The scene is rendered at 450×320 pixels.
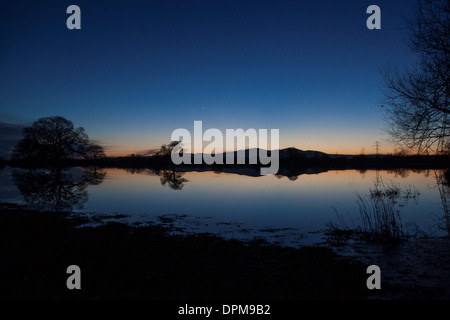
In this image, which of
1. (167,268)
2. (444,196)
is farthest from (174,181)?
(444,196)

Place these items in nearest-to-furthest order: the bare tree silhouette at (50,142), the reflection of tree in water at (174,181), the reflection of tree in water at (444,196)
A: the reflection of tree in water at (444,196) → the reflection of tree in water at (174,181) → the bare tree silhouette at (50,142)

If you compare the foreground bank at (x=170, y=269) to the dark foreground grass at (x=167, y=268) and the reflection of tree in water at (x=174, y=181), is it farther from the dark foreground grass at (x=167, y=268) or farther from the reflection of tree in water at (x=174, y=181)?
the reflection of tree in water at (x=174, y=181)

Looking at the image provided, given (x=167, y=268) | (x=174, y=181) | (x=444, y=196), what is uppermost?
(x=444, y=196)

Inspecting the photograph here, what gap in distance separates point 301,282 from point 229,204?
1459cm

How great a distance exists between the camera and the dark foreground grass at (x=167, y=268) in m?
5.80

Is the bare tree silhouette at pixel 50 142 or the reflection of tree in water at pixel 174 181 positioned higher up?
the bare tree silhouette at pixel 50 142

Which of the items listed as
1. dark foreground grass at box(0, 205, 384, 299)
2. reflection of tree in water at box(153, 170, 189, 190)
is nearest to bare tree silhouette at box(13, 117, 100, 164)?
reflection of tree in water at box(153, 170, 189, 190)

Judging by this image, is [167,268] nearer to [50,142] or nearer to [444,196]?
[444,196]

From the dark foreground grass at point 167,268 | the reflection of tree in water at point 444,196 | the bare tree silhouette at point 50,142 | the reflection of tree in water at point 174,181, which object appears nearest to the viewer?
the dark foreground grass at point 167,268

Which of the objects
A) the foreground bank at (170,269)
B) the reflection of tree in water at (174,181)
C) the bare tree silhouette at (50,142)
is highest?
the bare tree silhouette at (50,142)

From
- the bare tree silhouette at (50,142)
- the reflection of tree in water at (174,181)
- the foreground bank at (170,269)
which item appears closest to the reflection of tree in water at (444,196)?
the foreground bank at (170,269)

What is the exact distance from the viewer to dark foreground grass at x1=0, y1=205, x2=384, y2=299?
5.80 meters

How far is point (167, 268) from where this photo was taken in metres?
7.24
